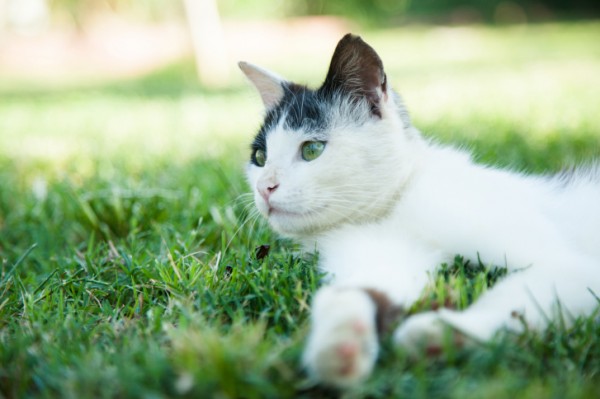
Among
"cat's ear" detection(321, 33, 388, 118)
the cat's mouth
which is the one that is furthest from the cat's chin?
"cat's ear" detection(321, 33, 388, 118)

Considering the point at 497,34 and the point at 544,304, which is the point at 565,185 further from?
the point at 497,34

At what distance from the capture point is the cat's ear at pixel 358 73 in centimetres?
179

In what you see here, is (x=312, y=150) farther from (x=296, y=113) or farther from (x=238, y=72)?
(x=238, y=72)

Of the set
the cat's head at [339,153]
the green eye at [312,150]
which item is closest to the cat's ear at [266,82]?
the cat's head at [339,153]

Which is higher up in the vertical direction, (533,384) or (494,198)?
(494,198)

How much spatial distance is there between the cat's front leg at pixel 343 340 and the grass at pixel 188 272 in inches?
1.8

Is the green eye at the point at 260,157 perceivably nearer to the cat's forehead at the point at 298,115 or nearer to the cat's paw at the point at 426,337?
the cat's forehead at the point at 298,115

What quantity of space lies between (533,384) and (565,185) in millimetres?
1154

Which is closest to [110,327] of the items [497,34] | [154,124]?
[154,124]

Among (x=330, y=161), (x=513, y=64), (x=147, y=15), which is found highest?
(x=147, y=15)

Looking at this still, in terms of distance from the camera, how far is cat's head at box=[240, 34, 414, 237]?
1.75 m

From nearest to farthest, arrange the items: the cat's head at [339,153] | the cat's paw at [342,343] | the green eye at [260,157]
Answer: the cat's paw at [342,343] < the cat's head at [339,153] < the green eye at [260,157]

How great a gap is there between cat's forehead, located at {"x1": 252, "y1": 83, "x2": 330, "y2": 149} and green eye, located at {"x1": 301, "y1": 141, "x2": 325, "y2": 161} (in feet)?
0.11

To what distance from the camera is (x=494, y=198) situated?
1711 mm
